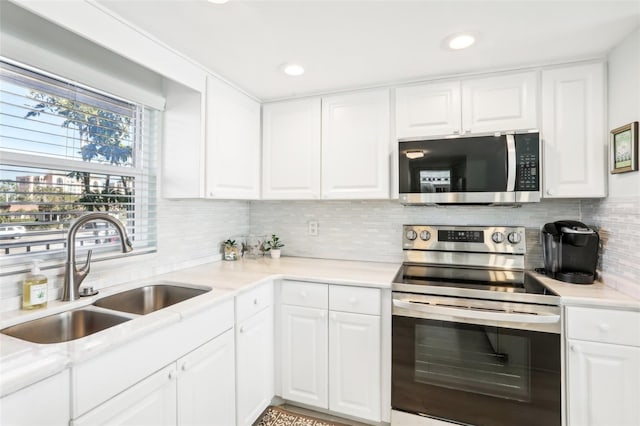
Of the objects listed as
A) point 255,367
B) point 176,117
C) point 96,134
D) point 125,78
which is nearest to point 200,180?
point 176,117

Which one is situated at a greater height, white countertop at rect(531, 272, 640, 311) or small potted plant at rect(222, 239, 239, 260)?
small potted plant at rect(222, 239, 239, 260)

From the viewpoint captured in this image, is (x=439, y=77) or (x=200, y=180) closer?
(x=200, y=180)

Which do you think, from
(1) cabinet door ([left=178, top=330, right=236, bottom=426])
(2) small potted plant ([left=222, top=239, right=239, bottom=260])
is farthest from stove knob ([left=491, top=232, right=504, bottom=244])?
(2) small potted plant ([left=222, top=239, right=239, bottom=260])

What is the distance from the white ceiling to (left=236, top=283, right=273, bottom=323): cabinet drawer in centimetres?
132

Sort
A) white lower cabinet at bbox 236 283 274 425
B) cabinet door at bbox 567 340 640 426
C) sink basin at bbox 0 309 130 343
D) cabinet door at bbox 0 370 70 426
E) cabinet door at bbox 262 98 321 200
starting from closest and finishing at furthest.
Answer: cabinet door at bbox 0 370 70 426
sink basin at bbox 0 309 130 343
cabinet door at bbox 567 340 640 426
white lower cabinet at bbox 236 283 274 425
cabinet door at bbox 262 98 321 200

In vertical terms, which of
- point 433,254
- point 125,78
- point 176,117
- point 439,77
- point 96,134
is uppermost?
point 439,77

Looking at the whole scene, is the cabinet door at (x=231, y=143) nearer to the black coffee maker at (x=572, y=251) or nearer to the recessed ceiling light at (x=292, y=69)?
the recessed ceiling light at (x=292, y=69)

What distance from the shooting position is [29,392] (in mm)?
832

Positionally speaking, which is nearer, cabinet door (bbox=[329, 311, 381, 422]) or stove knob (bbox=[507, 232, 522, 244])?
cabinet door (bbox=[329, 311, 381, 422])

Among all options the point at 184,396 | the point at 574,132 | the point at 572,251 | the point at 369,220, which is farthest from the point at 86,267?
the point at 574,132

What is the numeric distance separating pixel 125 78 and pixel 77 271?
1.04 m

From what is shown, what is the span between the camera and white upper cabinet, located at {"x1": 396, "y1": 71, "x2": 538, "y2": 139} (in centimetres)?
186

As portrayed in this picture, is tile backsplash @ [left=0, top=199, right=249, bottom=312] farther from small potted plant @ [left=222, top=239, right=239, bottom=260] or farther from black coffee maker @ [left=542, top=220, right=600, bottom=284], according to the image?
black coffee maker @ [left=542, top=220, right=600, bottom=284]

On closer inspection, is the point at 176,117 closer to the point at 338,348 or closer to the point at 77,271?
the point at 77,271
